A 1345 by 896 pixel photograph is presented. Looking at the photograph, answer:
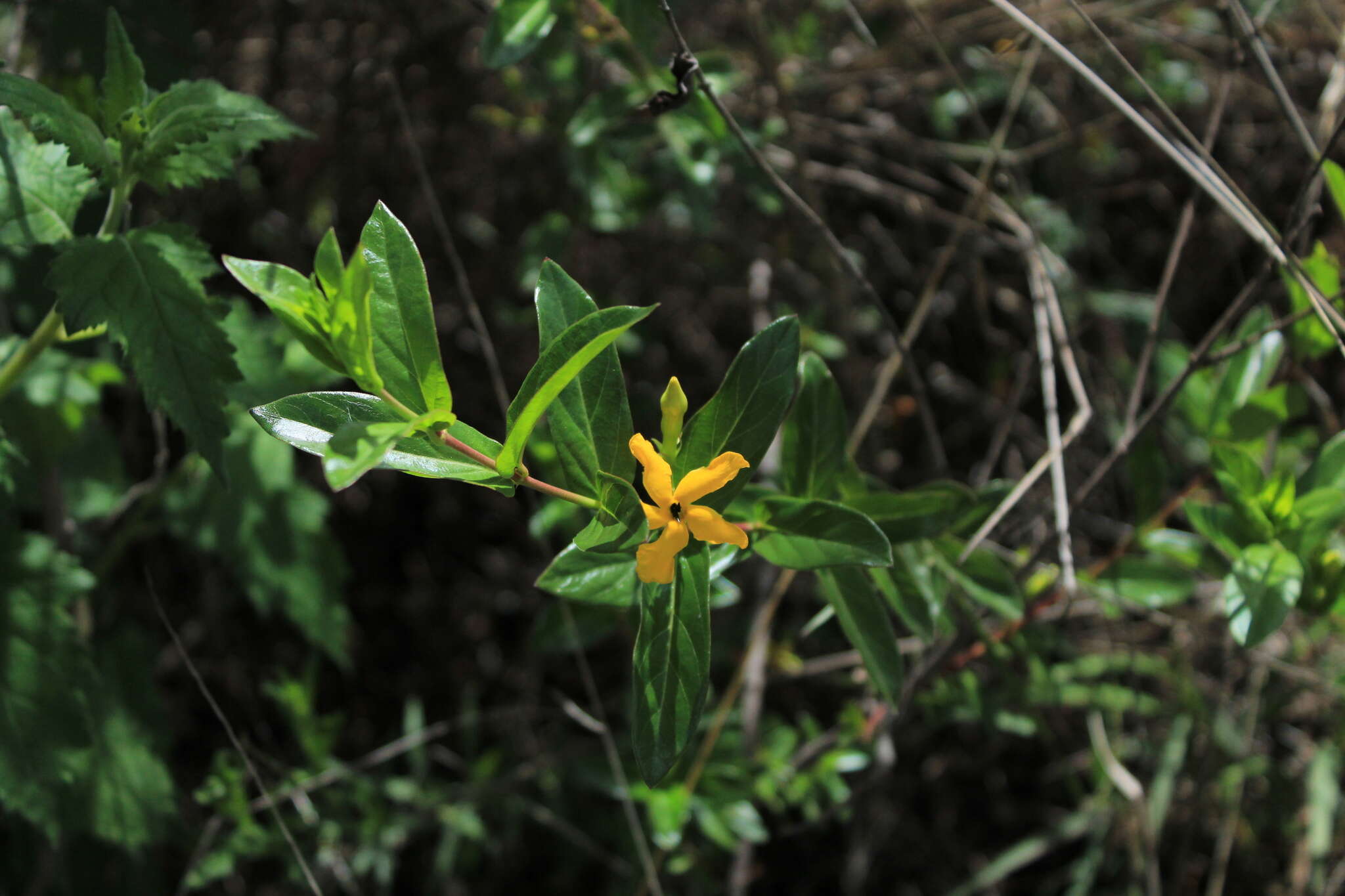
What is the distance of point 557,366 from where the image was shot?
2.97ft

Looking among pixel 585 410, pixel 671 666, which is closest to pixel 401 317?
pixel 585 410

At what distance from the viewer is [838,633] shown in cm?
228

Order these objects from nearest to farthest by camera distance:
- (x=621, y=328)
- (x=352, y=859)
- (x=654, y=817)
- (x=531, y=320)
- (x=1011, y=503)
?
(x=621, y=328) → (x=1011, y=503) → (x=654, y=817) → (x=352, y=859) → (x=531, y=320)

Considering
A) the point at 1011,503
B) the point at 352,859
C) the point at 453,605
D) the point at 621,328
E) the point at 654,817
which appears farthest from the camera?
the point at 453,605

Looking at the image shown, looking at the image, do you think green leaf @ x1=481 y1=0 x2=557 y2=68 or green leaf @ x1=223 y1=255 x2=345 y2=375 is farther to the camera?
green leaf @ x1=481 y1=0 x2=557 y2=68

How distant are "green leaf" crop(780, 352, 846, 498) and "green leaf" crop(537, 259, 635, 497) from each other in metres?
0.30

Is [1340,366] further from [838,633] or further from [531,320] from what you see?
[531,320]

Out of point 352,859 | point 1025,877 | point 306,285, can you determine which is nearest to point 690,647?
point 306,285

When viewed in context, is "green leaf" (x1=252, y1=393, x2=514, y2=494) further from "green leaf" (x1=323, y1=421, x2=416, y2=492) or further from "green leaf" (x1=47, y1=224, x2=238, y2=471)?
"green leaf" (x1=47, y1=224, x2=238, y2=471)

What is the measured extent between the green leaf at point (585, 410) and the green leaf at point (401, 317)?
122 mm

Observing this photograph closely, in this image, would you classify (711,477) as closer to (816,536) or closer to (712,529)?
(712,529)

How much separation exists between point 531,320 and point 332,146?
78 centimetres

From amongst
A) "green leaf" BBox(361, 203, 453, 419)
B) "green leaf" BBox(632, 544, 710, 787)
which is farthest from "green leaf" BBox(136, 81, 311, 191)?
"green leaf" BBox(632, 544, 710, 787)

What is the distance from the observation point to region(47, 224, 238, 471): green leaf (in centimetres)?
108
